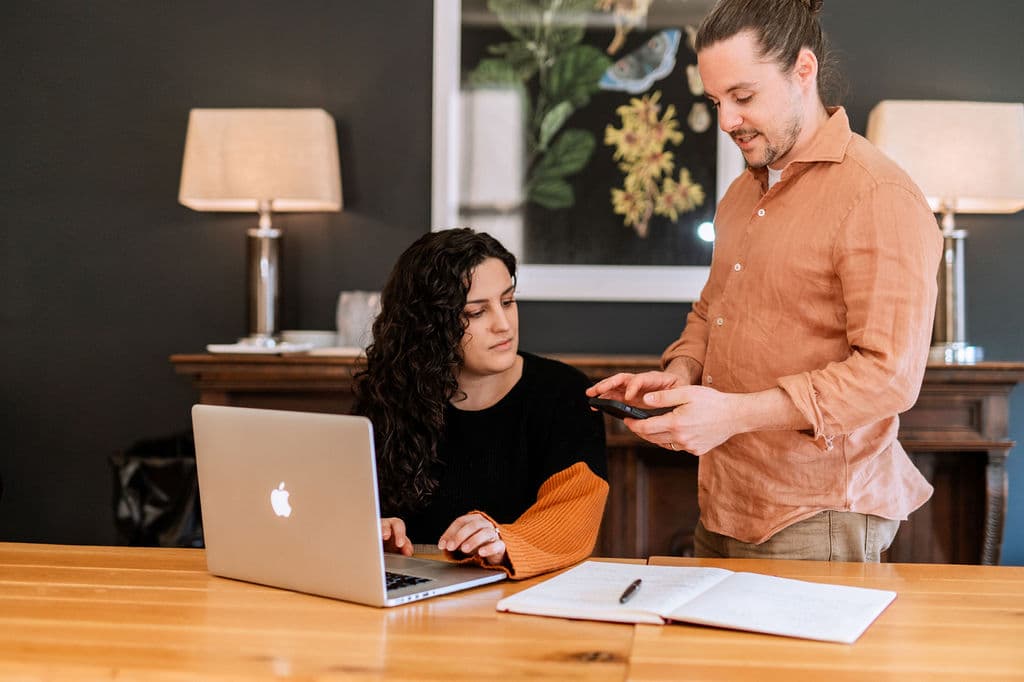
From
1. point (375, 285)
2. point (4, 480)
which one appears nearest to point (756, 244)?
point (375, 285)

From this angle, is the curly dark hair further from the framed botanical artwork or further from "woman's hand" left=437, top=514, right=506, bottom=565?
the framed botanical artwork

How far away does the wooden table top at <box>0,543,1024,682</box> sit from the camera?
3.65ft

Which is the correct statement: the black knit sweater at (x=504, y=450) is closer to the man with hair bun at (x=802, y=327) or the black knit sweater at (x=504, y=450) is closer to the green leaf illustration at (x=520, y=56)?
the man with hair bun at (x=802, y=327)

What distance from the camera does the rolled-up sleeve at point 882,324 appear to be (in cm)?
152

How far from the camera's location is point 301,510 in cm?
137

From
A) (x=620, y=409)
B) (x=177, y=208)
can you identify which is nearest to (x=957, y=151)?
(x=620, y=409)

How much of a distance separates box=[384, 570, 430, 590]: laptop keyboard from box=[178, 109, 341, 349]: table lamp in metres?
1.61

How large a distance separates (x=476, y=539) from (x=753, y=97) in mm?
822

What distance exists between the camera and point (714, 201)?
10.4 ft

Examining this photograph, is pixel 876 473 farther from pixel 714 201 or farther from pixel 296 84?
pixel 296 84

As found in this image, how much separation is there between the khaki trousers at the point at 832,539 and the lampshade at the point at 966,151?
55.2 inches

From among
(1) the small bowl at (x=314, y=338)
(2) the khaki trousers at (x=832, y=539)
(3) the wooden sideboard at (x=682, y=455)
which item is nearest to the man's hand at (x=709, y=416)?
(2) the khaki trousers at (x=832, y=539)

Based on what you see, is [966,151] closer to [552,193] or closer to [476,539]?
[552,193]

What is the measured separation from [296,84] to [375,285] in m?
0.69
